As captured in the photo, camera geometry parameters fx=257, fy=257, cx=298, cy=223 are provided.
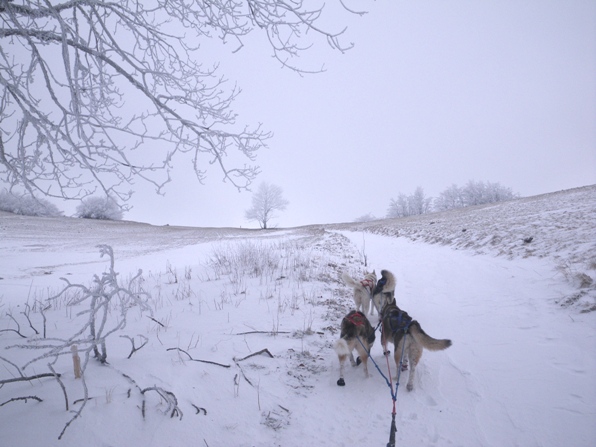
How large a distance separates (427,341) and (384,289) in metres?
1.88

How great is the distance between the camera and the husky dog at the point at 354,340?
9.14ft

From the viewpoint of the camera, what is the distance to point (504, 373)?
2855 mm

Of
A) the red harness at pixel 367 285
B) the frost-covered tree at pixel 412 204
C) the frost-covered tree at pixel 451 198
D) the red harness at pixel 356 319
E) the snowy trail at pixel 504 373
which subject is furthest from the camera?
the frost-covered tree at pixel 412 204

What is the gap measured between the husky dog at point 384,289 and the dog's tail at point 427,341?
1.63 meters

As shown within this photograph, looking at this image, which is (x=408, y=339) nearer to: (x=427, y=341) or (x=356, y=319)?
(x=427, y=341)

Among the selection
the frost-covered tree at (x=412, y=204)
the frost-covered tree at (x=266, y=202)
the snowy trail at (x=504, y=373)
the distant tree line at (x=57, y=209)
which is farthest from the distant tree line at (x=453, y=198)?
the distant tree line at (x=57, y=209)

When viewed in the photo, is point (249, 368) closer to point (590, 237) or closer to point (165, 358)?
point (165, 358)

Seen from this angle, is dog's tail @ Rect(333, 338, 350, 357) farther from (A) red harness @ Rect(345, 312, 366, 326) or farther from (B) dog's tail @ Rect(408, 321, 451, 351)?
(B) dog's tail @ Rect(408, 321, 451, 351)

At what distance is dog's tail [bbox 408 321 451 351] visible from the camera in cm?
268

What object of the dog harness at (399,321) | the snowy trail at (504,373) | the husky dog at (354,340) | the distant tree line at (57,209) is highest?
the distant tree line at (57,209)

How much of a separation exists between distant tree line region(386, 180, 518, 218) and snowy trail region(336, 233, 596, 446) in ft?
175

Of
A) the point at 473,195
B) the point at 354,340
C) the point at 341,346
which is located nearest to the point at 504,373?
the point at 354,340

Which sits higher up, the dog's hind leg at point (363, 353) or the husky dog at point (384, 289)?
the husky dog at point (384, 289)

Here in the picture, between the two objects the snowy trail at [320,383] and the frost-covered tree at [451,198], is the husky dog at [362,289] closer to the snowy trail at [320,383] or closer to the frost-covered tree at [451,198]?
the snowy trail at [320,383]
